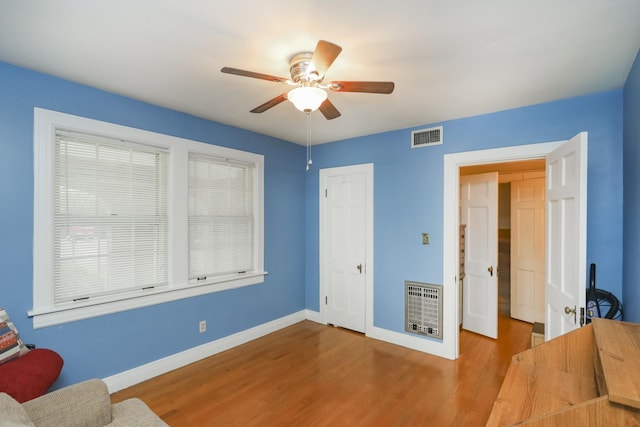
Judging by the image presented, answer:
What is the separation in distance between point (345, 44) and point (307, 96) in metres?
0.39

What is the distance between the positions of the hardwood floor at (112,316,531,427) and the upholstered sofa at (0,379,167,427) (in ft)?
2.52

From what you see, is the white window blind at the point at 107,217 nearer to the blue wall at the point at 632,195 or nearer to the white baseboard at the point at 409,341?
the white baseboard at the point at 409,341

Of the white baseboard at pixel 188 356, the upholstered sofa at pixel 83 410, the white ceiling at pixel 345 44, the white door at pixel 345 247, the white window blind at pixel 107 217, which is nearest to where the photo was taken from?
the upholstered sofa at pixel 83 410

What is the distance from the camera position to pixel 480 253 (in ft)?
13.0

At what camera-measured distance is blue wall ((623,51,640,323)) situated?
1.89 meters

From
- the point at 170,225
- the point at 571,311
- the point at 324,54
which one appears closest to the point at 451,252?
the point at 571,311

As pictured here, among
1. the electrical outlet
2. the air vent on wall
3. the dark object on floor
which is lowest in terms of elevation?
the dark object on floor

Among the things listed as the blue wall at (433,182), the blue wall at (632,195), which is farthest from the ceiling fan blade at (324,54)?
the blue wall at (433,182)

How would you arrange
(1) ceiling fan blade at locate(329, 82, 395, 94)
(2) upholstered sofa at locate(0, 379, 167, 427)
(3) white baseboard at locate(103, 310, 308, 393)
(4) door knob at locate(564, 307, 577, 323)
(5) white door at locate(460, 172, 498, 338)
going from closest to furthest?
(2) upholstered sofa at locate(0, 379, 167, 427) < (1) ceiling fan blade at locate(329, 82, 395, 94) < (4) door knob at locate(564, 307, 577, 323) < (3) white baseboard at locate(103, 310, 308, 393) < (5) white door at locate(460, 172, 498, 338)

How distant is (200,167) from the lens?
327 centimetres

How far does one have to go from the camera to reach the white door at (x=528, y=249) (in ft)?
14.1

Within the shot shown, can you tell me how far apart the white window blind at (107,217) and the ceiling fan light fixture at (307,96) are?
69.4 inches

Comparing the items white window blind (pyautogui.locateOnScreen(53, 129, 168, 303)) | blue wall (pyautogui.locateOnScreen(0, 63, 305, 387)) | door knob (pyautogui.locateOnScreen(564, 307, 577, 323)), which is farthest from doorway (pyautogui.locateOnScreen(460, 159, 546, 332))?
white window blind (pyautogui.locateOnScreen(53, 129, 168, 303))

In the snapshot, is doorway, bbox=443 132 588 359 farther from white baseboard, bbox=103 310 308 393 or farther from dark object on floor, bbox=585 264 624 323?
white baseboard, bbox=103 310 308 393
